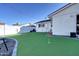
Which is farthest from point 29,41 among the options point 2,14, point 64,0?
point 64,0

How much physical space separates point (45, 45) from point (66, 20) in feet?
7.38

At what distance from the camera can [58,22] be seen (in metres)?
9.45

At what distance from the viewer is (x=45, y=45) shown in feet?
25.1

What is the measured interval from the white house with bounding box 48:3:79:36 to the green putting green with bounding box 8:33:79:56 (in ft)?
2.58

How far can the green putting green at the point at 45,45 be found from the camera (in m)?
7.24

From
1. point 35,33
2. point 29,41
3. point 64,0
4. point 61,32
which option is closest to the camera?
point 64,0

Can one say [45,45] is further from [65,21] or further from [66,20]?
[66,20]

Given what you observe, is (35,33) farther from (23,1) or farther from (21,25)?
(23,1)

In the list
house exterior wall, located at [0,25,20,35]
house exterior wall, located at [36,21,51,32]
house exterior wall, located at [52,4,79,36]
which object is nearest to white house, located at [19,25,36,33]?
house exterior wall, located at [0,25,20,35]

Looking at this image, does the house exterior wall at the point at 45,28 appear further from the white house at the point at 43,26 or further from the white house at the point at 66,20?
the white house at the point at 66,20

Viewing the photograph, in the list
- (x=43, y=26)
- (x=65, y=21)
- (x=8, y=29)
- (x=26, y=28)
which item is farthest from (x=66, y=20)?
(x=8, y=29)

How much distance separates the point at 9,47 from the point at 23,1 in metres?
1.87

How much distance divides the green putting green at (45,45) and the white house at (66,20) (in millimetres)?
786

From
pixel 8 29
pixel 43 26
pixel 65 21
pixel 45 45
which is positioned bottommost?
pixel 45 45
